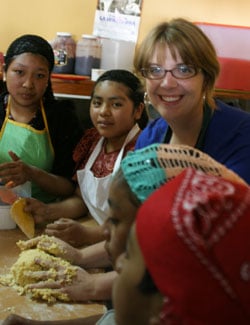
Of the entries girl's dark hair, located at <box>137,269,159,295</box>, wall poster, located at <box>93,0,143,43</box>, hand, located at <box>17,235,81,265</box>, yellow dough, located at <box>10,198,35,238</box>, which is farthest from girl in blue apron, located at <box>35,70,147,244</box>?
girl's dark hair, located at <box>137,269,159,295</box>

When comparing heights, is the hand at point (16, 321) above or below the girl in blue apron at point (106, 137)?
below

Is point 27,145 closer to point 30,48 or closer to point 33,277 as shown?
point 30,48

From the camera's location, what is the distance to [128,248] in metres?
0.52

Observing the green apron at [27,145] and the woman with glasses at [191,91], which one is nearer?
the woman with glasses at [191,91]

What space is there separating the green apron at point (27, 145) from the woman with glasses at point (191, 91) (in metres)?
0.56

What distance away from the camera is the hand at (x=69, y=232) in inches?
51.6

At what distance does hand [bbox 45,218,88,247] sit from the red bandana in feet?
2.80

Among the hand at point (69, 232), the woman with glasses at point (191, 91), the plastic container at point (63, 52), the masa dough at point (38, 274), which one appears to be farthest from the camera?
the plastic container at point (63, 52)

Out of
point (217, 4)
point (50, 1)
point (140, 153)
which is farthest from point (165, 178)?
point (217, 4)

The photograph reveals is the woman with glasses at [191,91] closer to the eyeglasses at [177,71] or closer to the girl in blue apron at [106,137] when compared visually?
the eyeglasses at [177,71]

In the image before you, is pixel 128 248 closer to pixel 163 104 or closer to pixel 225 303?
pixel 225 303

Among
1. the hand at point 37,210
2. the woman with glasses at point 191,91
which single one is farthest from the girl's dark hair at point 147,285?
the hand at point 37,210

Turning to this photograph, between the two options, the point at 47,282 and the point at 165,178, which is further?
the point at 47,282

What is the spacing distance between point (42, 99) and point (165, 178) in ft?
3.85
